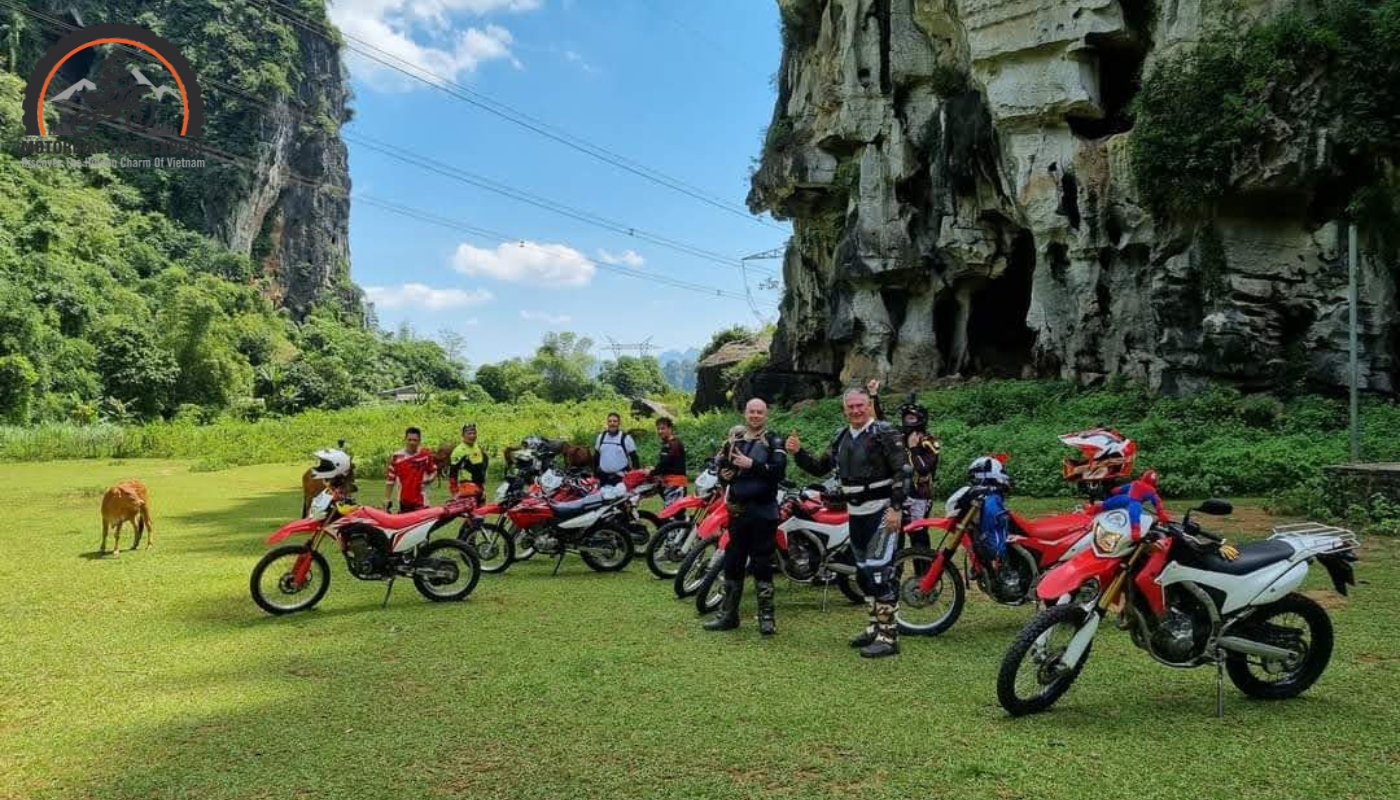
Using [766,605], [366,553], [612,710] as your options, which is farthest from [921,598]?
[366,553]

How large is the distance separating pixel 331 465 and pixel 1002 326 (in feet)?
67.2

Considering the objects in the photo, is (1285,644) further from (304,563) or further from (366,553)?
(304,563)

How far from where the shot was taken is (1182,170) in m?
13.0

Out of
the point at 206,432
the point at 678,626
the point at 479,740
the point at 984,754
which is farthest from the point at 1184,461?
the point at 206,432

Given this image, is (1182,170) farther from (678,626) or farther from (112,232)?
(112,232)

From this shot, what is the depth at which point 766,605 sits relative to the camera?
16.7 feet

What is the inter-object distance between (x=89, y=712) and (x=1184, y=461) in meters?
11.4

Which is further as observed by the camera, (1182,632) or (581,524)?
(581,524)

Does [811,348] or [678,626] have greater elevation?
[811,348]

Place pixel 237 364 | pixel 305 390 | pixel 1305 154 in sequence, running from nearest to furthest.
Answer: pixel 1305 154 < pixel 237 364 < pixel 305 390

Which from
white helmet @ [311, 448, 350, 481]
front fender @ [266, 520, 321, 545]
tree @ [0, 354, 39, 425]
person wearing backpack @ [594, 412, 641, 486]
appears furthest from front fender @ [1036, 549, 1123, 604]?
tree @ [0, 354, 39, 425]

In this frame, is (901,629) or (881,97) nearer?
(901,629)

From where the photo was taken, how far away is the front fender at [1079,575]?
3516mm

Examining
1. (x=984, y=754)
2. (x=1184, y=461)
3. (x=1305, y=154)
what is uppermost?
(x=1305, y=154)
